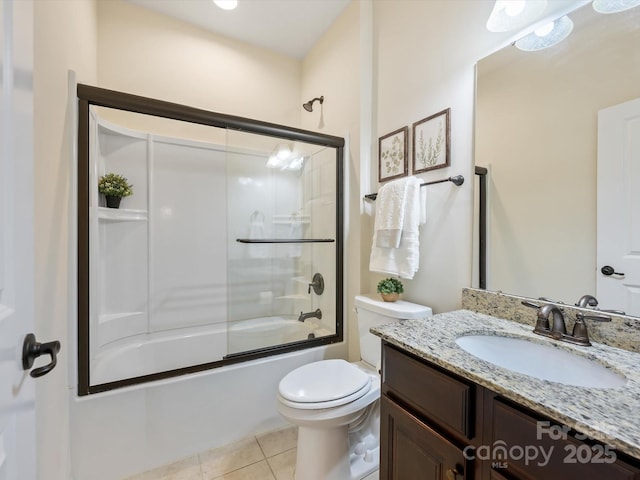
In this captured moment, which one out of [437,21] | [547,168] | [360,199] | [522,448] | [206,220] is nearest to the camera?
[522,448]

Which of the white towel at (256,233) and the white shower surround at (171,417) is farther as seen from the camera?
the white towel at (256,233)

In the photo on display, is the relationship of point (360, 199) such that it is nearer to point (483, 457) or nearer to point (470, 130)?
point (470, 130)

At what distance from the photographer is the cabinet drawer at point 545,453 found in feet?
1.59

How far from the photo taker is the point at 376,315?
5.13 feet

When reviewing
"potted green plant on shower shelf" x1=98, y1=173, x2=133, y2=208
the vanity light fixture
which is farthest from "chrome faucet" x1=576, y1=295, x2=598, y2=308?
the vanity light fixture

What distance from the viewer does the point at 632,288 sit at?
87 centimetres

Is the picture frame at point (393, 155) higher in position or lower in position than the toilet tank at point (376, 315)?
higher

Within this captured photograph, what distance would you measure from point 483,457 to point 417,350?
0.28 m

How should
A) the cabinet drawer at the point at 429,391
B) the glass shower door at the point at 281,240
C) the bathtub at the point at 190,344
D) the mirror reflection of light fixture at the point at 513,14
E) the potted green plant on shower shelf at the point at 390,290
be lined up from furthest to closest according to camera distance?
the glass shower door at the point at 281,240
the bathtub at the point at 190,344
the potted green plant on shower shelf at the point at 390,290
the mirror reflection of light fixture at the point at 513,14
the cabinet drawer at the point at 429,391

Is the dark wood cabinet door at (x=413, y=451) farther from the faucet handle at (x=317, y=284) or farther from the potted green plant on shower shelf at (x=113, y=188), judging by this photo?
the potted green plant on shower shelf at (x=113, y=188)

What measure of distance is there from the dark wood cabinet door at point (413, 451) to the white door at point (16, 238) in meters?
0.94

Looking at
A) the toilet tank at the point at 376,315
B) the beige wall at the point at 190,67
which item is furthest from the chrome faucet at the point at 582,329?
the beige wall at the point at 190,67

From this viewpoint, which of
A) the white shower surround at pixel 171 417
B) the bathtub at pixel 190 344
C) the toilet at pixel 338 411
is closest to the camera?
the toilet at pixel 338 411

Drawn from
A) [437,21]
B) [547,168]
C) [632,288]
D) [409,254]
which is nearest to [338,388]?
[409,254]
